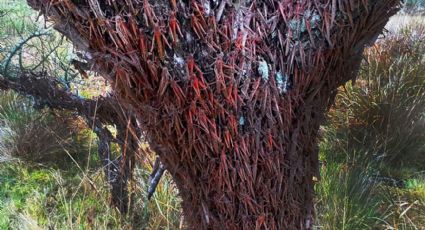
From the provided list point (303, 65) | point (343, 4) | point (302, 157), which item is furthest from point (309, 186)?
point (343, 4)

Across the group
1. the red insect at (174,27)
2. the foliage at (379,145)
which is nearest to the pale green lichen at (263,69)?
the red insect at (174,27)

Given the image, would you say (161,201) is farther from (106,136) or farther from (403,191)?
(403,191)

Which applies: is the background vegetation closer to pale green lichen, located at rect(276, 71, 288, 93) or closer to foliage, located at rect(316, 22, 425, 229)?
foliage, located at rect(316, 22, 425, 229)

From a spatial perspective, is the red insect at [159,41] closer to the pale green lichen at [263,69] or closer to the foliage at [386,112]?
the pale green lichen at [263,69]

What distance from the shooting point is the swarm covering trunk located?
100 cm

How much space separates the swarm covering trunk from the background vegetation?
1.03 m

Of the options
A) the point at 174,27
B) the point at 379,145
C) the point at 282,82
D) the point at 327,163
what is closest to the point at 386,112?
the point at 379,145

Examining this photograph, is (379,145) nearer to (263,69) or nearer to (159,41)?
(263,69)

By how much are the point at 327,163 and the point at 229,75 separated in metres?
1.86

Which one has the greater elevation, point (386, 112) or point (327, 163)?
point (386, 112)

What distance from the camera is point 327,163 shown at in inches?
109

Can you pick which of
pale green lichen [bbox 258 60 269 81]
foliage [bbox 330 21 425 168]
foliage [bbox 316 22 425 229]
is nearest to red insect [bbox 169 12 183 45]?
pale green lichen [bbox 258 60 269 81]

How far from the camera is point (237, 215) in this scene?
46.9 inches

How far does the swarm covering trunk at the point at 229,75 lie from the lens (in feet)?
3.28
